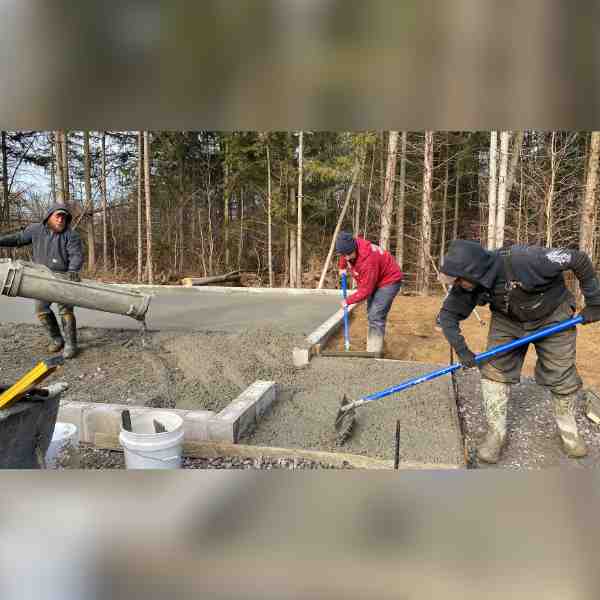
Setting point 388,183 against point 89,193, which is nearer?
point 388,183

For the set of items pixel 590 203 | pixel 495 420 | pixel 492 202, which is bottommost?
A: pixel 495 420

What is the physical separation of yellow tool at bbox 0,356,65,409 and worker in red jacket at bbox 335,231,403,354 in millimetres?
3478

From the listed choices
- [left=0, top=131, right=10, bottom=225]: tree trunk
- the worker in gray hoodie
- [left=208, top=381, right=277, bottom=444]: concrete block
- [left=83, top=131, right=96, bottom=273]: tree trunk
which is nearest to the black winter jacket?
[left=208, top=381, right=277, bottom=444]: concrete block

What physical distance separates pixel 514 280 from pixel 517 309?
25cm

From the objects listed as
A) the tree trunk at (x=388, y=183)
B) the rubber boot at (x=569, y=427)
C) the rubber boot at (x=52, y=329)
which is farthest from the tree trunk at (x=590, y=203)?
the rubber boot at (x=52, y=329)

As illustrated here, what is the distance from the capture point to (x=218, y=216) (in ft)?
65.1

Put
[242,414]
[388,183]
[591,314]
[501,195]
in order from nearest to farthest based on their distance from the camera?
[591,314]
[242,414]
[501,195]
[388,183]

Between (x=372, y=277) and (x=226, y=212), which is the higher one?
(x=226, y=212)

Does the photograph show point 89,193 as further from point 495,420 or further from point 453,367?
point 495,420

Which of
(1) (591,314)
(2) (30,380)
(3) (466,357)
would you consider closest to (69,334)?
(2) (30,380)

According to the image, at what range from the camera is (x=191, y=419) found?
3.30m

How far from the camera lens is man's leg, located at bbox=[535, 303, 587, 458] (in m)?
3.15

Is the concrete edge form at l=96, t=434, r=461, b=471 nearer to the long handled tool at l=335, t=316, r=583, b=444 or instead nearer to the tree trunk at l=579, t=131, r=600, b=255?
the long handled tool at l=335, t=316, r=583, b=444
